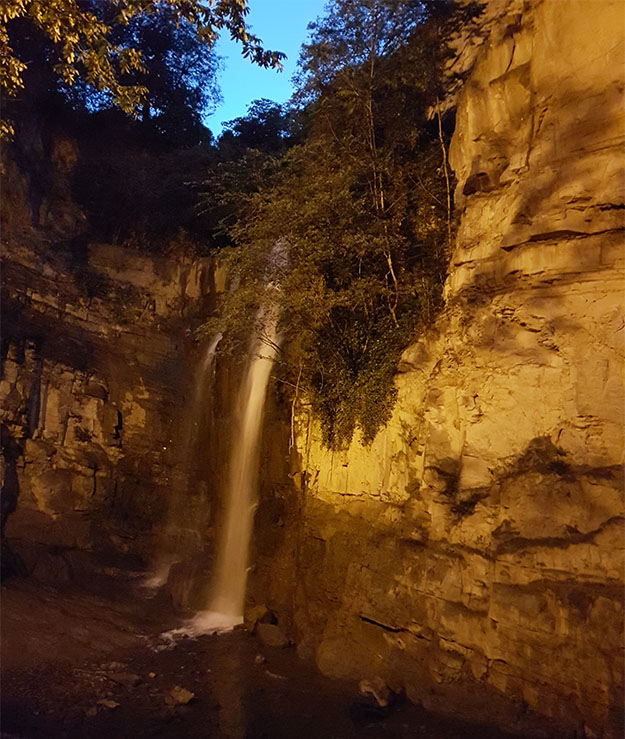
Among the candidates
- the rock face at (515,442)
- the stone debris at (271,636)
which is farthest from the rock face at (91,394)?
the rock face at (515,442)

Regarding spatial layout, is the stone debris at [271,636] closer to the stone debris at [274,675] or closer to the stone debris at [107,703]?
the stone debris at [274,675]

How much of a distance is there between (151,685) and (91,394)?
289 inches

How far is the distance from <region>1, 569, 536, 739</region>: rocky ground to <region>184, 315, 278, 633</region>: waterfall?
2.89 feet

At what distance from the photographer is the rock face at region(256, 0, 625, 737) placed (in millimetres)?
6473

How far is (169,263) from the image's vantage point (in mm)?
16625

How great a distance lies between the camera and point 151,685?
838 centimetres

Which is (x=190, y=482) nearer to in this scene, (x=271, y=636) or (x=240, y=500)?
(x=240, y=500)

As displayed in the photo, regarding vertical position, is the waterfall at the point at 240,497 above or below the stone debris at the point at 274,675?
above

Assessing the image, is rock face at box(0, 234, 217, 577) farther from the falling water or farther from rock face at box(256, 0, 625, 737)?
rock face at box(256, 0, 625, 737)

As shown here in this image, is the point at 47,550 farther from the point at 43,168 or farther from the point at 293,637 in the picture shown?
the point at 43,168

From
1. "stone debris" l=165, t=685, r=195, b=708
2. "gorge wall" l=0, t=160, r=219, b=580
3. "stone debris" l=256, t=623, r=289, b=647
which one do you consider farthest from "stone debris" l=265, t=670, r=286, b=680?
"gorge wall" l=0, t=160, r=219, b=580

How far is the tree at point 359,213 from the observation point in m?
10.0

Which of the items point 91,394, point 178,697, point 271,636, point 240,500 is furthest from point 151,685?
point 91,394

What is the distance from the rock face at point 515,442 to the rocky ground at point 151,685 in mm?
531
